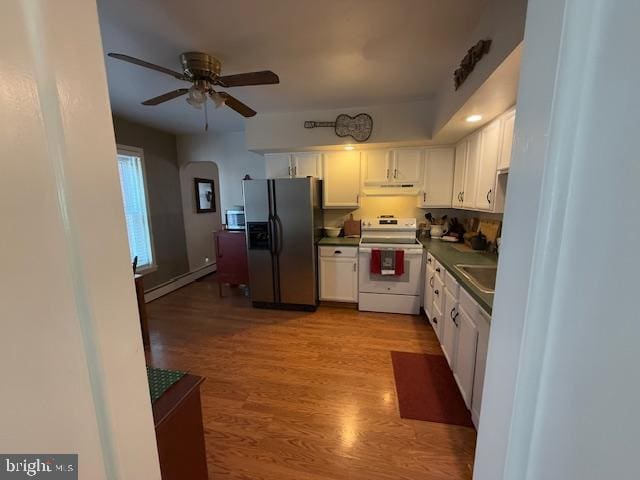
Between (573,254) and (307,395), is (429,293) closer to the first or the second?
(307,395)

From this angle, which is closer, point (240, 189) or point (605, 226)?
point (605, 226)

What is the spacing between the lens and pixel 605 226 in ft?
1.06

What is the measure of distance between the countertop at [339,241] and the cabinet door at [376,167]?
0.78m

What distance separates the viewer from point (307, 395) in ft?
6.31

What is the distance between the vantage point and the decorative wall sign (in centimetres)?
147

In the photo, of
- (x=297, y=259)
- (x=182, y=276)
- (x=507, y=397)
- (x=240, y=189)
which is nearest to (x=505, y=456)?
(x=507, y=397)

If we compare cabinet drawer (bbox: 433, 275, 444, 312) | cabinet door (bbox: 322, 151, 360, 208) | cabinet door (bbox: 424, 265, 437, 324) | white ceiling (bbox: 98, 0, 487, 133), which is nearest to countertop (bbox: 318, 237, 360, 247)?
cabinet door (bbox: 322, 151, 360, 208)

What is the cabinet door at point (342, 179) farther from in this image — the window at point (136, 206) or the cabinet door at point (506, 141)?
the window at point (136, 206)

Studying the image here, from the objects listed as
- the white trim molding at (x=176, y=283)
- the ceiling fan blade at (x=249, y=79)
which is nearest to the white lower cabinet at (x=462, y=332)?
the ceiling fan blade at (x=249, y=79)

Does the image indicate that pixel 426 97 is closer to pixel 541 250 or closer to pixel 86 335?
pixel 541 250

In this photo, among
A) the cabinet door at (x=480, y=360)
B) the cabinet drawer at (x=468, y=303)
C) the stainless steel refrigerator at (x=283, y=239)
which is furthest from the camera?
the stainless steel refrigerator at (x=283, y=239)

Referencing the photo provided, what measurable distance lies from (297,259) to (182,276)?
232cm

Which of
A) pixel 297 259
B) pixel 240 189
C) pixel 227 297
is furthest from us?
pixel 240 189

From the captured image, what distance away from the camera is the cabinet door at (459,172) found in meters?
2.91
